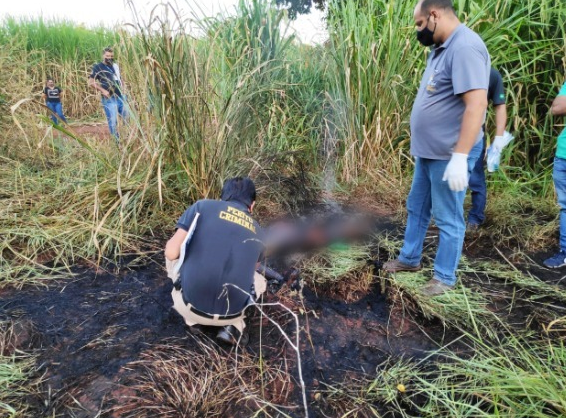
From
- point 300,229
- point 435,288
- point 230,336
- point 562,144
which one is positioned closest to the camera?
point 230,336

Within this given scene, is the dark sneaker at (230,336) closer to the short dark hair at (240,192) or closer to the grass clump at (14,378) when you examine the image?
the short dark hair at (240,192)

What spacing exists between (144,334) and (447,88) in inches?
80.5

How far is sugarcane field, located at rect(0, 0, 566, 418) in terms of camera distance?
154cm

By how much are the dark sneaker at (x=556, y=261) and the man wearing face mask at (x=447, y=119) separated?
95 centimetres

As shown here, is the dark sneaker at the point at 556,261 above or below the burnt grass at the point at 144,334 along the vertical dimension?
above

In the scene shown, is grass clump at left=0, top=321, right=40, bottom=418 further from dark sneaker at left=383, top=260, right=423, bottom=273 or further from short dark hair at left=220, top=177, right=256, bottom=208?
dark sneaker at left=383, top=260, right=423, bottom=273

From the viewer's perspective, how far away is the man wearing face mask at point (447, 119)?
1744mm

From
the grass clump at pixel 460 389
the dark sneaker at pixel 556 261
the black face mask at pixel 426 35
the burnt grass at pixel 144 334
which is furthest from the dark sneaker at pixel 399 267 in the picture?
the black face mask at pixel 426 35

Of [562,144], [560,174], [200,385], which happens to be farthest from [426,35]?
[200,385]

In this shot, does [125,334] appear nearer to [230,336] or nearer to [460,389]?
[230,336]

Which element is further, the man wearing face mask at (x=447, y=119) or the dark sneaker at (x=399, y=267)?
the dark sneaker at (x=399, y=267)

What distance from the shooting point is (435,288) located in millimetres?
2139

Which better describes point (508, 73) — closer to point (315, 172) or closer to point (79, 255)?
point (315, 172)

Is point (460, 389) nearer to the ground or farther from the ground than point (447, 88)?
nearer to the ground
